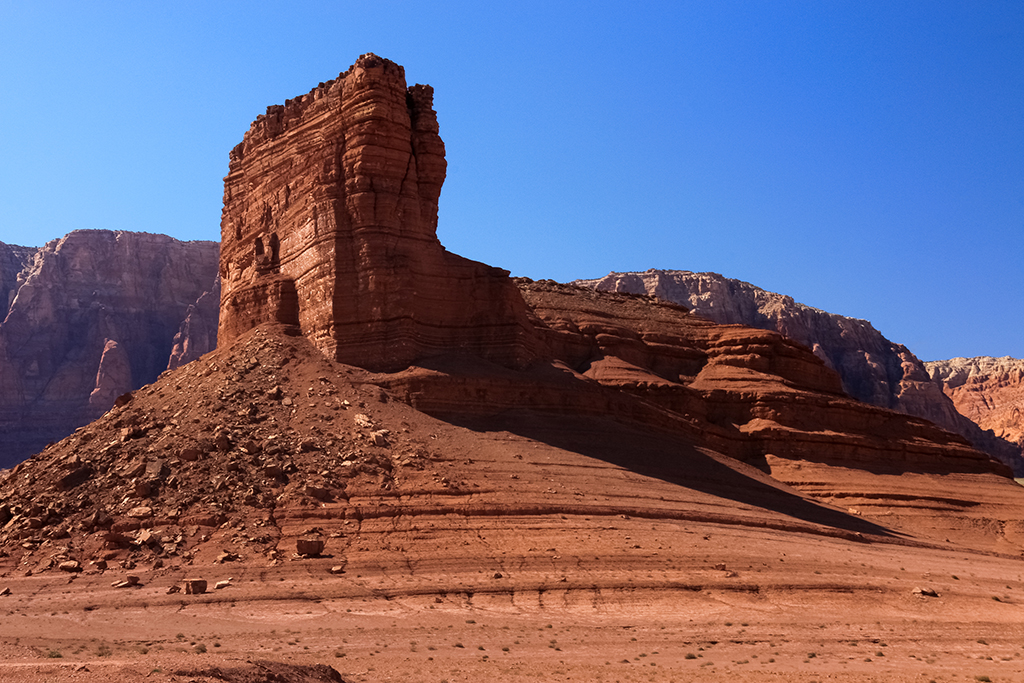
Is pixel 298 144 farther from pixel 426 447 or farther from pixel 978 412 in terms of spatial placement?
pixel 978 412

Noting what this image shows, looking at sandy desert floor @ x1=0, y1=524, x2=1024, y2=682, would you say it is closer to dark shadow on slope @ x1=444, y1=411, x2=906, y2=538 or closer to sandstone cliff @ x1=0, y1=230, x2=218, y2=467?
dark shadow on slope @ x1=444, y1=411, x2=906, y2=538

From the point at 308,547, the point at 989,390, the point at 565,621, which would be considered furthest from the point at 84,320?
the point at 989,390

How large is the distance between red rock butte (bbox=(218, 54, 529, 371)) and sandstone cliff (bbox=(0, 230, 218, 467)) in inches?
2191

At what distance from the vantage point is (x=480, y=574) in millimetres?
22109

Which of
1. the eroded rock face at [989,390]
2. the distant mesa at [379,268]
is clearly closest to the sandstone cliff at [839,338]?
the eroded rock face at [989,390]

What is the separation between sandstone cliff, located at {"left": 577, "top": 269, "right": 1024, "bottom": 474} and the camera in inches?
3346

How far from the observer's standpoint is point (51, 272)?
93.2m

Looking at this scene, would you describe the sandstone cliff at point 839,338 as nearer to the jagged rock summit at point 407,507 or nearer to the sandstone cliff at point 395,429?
the sandstone cliff at point 395,429

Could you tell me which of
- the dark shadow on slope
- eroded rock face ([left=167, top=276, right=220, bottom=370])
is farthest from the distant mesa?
eroded rock face ([left=167, top=276, right=220, bottom=370])

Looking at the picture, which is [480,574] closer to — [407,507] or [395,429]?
[407,507]

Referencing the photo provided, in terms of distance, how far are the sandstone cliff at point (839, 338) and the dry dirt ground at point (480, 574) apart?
55339 mm

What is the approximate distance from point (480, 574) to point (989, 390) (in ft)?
351

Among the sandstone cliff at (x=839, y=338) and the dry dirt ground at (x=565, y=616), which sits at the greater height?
the sandstone cliff at (x=839, y=338)

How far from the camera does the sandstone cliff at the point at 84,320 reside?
8475 cm
